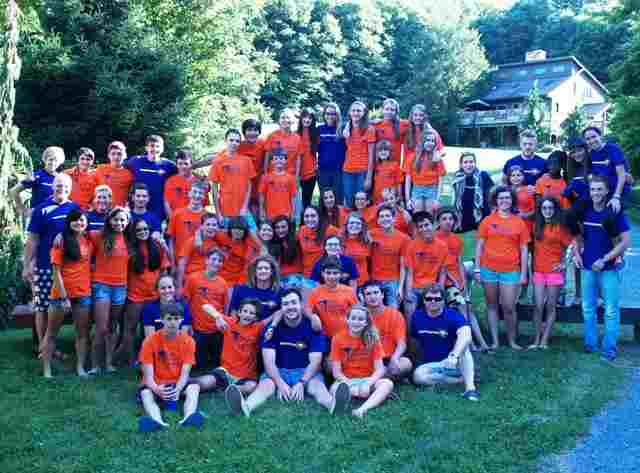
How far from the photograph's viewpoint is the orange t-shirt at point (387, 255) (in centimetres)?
735

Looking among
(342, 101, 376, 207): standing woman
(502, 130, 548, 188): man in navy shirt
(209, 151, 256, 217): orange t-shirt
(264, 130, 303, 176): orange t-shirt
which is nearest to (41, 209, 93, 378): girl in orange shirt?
(209, 151, 256, 217): orange t-shirt

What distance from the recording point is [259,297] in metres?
6.55

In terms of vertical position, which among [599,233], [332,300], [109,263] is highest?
[599,233]

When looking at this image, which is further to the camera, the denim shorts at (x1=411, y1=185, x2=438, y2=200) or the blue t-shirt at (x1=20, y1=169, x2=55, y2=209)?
the denim shorts at (x1=411, y1=185, x2=438, y2=200)

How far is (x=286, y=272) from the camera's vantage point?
7391 millimetres

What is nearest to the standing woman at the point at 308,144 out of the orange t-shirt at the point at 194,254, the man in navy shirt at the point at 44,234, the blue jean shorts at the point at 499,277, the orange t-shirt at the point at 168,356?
the orange t-shirt at the point at 194,254

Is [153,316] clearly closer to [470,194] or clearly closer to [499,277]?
[499,277]

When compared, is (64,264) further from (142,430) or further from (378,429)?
(378,429)

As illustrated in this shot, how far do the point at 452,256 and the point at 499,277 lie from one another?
0.65 meters

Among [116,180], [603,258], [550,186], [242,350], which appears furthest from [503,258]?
Result: [116,180]

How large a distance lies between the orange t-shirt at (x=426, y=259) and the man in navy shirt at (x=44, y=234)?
12.2ft

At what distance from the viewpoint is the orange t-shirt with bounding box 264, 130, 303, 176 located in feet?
28.5

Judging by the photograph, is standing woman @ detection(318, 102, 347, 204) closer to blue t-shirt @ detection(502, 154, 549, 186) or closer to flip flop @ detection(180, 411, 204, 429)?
blue t-shirt @ detection(502, 154, 549, 186)

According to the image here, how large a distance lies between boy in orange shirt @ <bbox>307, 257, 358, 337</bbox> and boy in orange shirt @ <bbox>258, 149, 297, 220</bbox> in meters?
1.91
